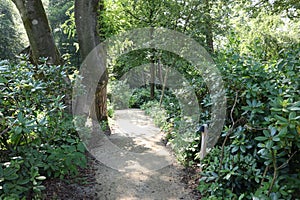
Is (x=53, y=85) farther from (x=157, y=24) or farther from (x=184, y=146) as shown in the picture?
(x=157, y=24)

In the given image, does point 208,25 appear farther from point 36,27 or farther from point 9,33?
point 9,33

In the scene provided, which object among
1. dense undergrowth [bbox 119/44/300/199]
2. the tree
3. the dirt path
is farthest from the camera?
the tree

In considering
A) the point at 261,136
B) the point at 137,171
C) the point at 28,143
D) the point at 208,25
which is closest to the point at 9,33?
the point at 208,25

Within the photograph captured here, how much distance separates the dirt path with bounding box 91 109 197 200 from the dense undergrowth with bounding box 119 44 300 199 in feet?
1.90

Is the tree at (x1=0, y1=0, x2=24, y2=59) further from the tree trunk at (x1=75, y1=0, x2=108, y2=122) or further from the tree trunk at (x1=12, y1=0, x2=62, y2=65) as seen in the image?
the tree trunk at (x1=12, y1=0, x2=62, y2=65)

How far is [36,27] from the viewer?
355 centimetres

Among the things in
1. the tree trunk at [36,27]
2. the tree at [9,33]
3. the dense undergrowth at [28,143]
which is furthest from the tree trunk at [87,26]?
the tree at [9,33]

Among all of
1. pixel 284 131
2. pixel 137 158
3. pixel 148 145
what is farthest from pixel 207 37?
pixel 284 131

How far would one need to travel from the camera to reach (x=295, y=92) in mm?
1848

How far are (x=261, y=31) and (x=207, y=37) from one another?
1.90 m

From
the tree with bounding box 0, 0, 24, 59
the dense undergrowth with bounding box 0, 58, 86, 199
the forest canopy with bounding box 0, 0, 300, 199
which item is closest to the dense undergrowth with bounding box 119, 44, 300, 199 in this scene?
the forest canopy with bounding box 0, 0, 300, 199

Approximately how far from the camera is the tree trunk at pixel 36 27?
3.51 meters

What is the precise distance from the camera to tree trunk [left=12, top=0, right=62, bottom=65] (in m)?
3.51

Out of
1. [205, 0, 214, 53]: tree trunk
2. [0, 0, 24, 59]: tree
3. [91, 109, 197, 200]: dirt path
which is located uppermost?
[0, 0, 24, 59]: tree
